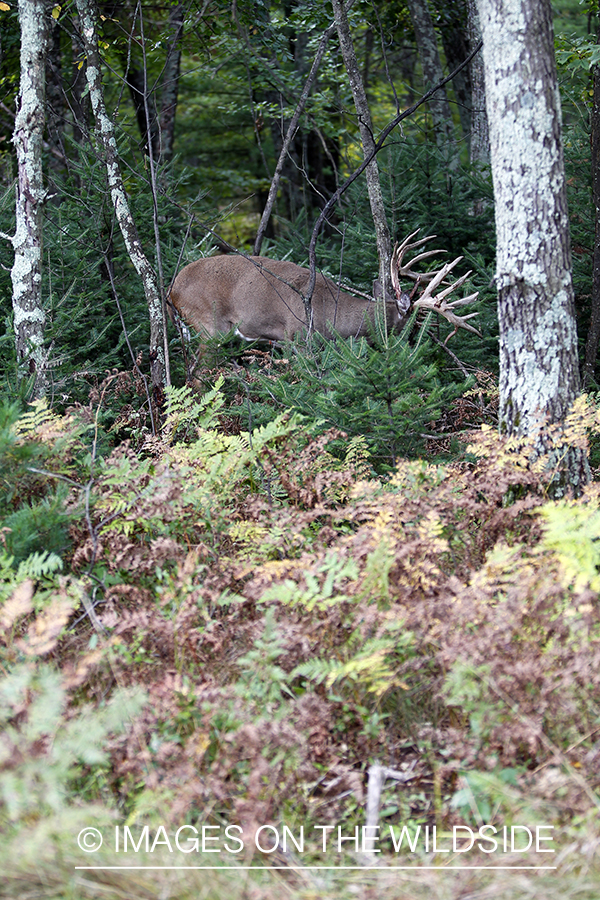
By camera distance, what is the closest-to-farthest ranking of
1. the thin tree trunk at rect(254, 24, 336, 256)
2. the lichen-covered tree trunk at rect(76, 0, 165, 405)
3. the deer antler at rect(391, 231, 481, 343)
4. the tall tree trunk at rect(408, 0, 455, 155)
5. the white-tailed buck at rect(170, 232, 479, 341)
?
the lichen-covered tree trunk at rect(76, 0, 165, 405), the deer antler at rect(391, 231, 481, 343), the thin tree trunk at rect(254, 24, 336, 256), the white-tailed buck at rect(170, 232, 479, 341), the tall tree trunk at rect(408, 0, 455, 155)

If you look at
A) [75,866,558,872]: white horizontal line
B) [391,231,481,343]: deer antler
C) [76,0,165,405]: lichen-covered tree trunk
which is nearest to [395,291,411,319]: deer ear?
[391,231,481,343]: deer antler

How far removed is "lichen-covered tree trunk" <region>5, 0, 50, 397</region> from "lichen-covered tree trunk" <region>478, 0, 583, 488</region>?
370 cm

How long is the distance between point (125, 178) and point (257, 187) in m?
7.11

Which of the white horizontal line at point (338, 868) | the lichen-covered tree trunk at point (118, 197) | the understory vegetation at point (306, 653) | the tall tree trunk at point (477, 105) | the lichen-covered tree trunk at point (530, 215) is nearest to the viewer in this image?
the white horizontal line at point (338, 868)

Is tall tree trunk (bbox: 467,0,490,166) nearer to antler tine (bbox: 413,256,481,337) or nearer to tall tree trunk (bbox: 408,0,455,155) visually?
tall tree trunk (bbox: 408,0,455,155)

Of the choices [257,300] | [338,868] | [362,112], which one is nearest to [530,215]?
[338,868]

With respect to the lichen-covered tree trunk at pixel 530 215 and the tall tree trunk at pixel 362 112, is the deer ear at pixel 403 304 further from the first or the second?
the lichen-covered tree trunk at pixel 530 215

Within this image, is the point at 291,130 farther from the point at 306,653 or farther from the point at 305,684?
the point at 305,684

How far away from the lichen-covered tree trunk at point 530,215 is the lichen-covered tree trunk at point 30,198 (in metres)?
3.70

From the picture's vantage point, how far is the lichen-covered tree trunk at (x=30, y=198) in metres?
6.19

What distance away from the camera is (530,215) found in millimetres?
4031

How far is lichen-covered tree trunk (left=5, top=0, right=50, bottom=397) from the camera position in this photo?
6188 millimetres

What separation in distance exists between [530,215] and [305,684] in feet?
8.43

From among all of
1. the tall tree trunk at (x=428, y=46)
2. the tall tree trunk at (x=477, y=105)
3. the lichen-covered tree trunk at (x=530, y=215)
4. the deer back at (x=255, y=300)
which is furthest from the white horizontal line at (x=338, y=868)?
the tall tree trunk at (x=428, y=46)
